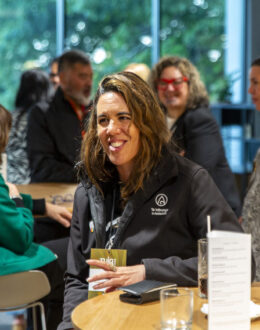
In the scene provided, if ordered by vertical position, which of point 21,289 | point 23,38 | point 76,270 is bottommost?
point 21,289

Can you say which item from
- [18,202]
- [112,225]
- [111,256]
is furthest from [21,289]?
[111,256]

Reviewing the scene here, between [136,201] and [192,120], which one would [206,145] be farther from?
[136,201]

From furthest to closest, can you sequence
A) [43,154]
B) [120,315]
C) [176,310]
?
[43,154] → [120,315] → [176,310]

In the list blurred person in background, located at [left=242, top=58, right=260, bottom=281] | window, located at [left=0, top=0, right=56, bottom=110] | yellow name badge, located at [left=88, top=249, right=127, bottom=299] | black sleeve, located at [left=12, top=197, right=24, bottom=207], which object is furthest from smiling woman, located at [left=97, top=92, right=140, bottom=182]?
window, located at [left=0, top=0, right=56, bottom=110]

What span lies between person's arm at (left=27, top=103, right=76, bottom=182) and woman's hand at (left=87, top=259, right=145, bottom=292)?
7.74ft

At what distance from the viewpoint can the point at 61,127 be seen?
4.53 m

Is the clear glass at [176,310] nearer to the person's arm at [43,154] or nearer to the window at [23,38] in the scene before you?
the person's arm at [43,154]

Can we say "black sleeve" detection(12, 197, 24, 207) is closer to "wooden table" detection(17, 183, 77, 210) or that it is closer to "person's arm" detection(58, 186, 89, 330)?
"person's arm" detection(58, 186, 89, 330)

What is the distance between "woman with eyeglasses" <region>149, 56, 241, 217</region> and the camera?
3.96 meters

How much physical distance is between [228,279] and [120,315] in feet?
1.38

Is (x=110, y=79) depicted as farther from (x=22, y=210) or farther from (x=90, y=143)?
(x=22, y=210)

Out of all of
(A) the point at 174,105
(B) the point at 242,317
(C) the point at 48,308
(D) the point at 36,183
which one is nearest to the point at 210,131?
(A) the point at 174,105

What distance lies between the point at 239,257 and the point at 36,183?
302 cm

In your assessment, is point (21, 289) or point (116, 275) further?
point (21, 289)
